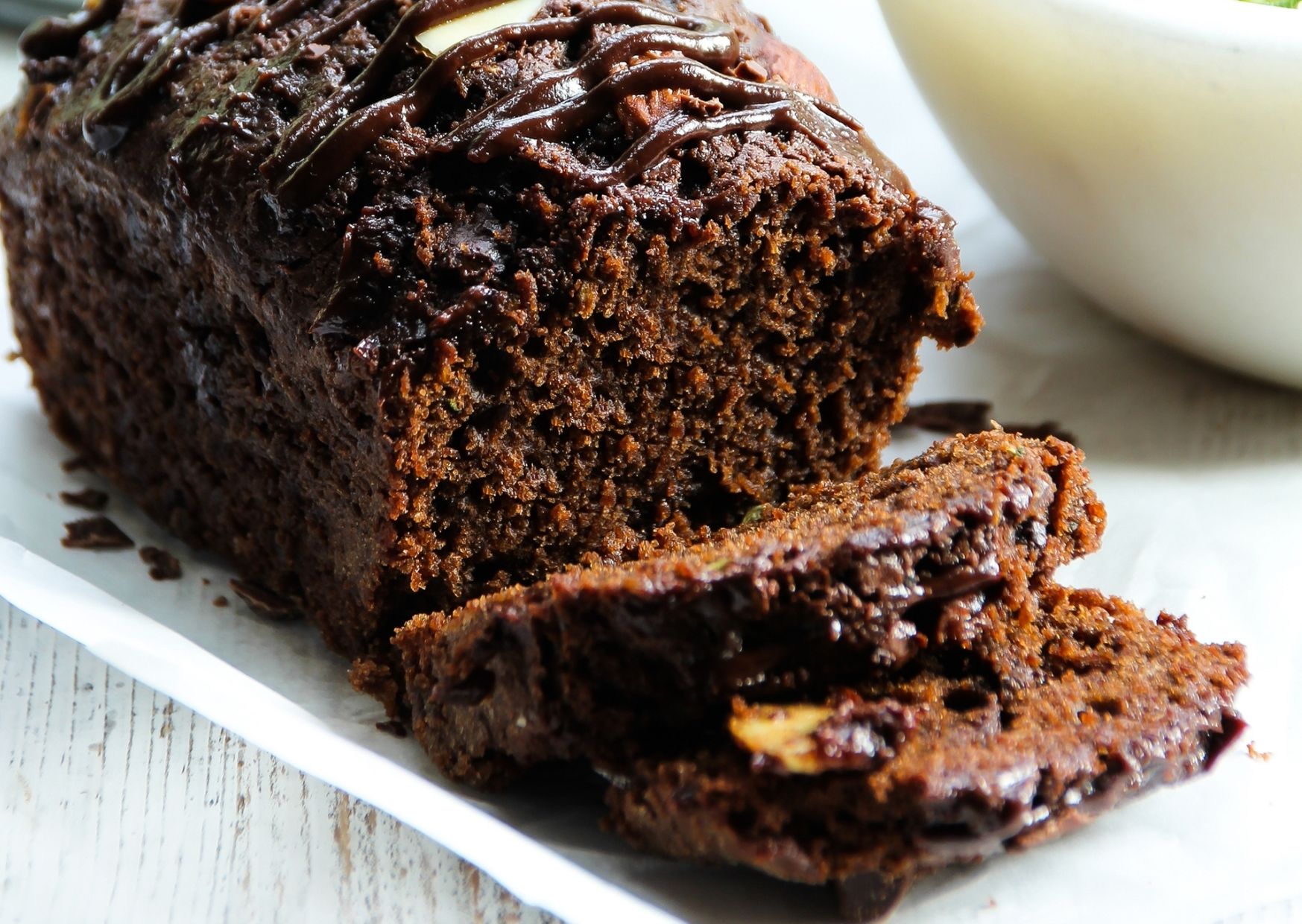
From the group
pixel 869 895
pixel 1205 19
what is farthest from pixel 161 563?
pixel 1205 19

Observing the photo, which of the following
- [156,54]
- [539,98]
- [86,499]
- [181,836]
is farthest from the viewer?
[86,499]

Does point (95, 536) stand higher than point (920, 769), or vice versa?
point (920, 769)

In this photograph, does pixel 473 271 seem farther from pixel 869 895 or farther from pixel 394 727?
pixel 869 895

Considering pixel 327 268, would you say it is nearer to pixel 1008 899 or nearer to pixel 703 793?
pixel 703 793

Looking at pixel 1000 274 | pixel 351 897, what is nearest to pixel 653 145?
pixel 351 897

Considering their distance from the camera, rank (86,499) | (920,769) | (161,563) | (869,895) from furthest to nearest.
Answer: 1. (86,499)
2. (161,563)
3. (869,895)
4. (920,769)

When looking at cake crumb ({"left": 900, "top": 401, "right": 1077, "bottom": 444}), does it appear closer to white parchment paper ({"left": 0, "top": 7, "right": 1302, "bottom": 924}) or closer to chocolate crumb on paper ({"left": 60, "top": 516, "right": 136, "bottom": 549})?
white parchment paper ({"left": 0, "top": 7, "right": 1302, "bottom": 924})

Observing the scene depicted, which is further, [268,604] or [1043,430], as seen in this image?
[1043,430]

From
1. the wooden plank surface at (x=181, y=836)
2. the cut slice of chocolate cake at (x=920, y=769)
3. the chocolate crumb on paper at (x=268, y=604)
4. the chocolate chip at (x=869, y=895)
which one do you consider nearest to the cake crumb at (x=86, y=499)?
the chocolate crumb on paper at (x=268, y=604)
